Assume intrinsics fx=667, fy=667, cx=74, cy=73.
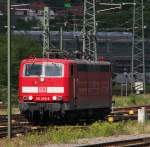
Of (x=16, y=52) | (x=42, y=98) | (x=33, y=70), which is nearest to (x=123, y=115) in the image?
(x=33, y=70)

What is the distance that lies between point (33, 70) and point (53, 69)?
92 centimetres

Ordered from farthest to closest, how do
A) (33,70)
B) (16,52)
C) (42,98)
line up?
(16,52)
(33,70)
(42,98)

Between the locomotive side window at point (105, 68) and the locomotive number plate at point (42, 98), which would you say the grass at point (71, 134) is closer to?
the locomotive number plate at point (42, 98)

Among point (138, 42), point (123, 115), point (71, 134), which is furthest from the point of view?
point (138, 42)

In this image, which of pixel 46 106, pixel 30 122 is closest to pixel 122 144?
pixel 46 106

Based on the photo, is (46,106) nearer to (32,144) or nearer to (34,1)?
(32,144)

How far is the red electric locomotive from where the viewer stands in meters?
27.5

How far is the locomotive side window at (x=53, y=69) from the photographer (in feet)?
91.9

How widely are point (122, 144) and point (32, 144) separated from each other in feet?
8.50

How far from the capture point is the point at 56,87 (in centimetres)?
2791

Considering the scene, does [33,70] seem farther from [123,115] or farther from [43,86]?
[123,115]

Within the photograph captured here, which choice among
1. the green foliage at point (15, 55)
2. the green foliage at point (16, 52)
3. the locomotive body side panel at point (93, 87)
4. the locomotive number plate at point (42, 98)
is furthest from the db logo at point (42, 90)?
the green foliage at point (16, 52)

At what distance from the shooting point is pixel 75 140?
20422 millimetres

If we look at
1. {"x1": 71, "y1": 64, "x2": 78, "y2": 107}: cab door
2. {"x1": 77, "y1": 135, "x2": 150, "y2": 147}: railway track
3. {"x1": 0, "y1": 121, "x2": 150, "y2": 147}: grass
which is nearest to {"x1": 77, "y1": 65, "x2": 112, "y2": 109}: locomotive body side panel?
{"x1": 71, "y1": 64, "x2": 78, "y2": 107}: cab door
